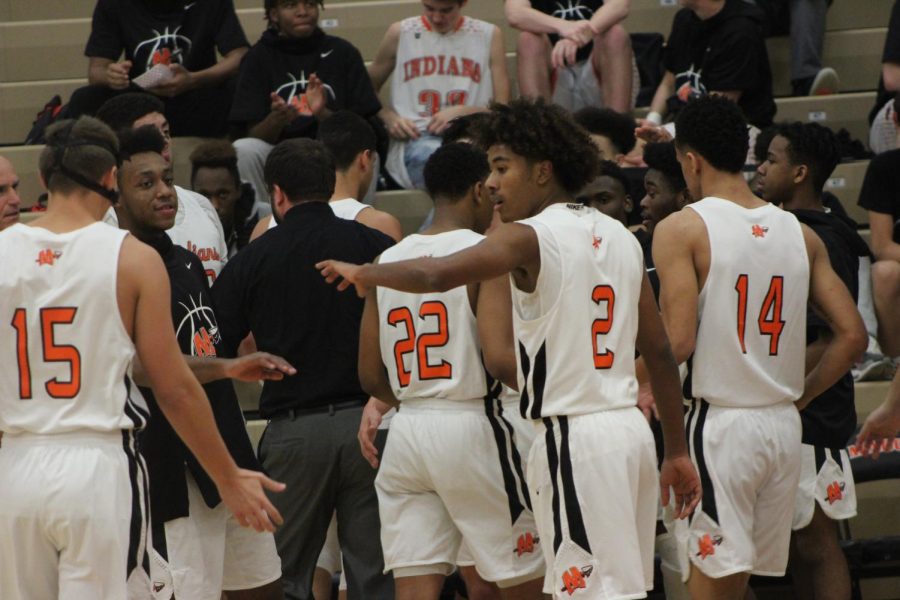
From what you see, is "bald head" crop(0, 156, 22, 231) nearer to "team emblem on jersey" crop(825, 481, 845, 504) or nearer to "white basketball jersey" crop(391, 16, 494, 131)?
"white basketball jersey" crop(391, 16, 494, 131)

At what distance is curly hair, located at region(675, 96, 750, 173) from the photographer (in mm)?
5227

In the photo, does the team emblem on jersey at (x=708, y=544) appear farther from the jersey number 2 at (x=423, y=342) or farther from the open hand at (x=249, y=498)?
the open hand at (x=249, y=498)

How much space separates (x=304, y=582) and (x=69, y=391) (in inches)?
76.5

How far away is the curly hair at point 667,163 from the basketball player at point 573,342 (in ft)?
5.80

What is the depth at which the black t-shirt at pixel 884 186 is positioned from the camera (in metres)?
7.83

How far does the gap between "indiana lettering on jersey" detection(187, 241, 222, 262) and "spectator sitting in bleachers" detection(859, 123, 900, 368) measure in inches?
146

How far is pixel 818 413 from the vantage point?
589 cm

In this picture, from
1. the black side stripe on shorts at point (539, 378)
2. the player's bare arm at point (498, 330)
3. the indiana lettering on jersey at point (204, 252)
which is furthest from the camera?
→ the indiana lettering on jersey at point (204, 252)

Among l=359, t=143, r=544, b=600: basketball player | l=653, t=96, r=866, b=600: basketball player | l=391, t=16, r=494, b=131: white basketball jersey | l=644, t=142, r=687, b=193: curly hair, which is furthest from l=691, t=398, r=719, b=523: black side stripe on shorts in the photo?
l=391, t=16, r=494, b=131: white basketball jersey

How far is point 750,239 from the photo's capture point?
16.9ft

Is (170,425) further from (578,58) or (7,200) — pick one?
(578,58)

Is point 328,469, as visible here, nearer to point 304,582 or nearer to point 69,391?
A: point 304,582

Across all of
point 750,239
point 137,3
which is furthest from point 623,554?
point 137,3

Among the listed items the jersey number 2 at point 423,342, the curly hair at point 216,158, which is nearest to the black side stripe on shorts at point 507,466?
the jersey number 2 at point 423,342
